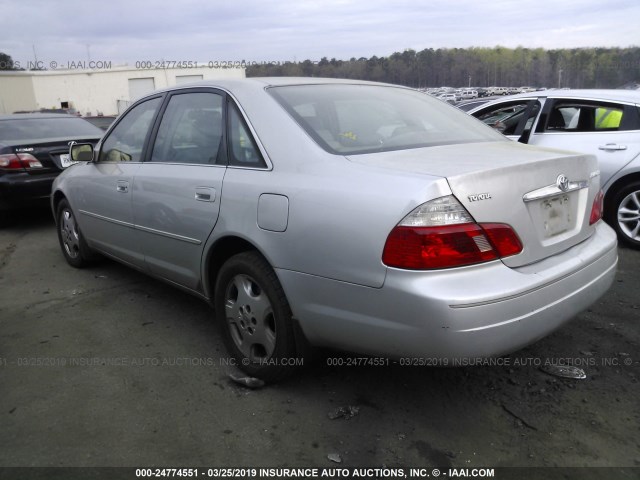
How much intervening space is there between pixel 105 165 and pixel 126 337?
144cm

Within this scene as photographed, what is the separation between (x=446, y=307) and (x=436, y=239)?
0.26 m

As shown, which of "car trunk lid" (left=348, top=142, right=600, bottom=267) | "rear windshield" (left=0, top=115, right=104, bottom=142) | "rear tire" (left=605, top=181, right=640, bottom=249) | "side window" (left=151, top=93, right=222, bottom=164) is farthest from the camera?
"rear windshield" (left=0, top=115, right=104, bottom=142)

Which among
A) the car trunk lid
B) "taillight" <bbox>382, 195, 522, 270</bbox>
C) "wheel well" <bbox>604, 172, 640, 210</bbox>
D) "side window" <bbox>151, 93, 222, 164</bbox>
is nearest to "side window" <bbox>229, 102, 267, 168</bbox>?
"side window" <bbox>151, 93, 222, 164</bbox>

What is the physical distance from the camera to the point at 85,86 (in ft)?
153

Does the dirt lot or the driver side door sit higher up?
the driver side door

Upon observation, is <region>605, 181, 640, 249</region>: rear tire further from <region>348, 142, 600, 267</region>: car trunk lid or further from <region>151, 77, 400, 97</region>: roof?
<region>151, 77, 400, 97</region>: roof

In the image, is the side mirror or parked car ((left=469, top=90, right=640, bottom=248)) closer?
the side mirror

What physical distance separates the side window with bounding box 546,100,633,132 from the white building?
134ft

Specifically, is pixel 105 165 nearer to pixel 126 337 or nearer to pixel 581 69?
pixel 126 337

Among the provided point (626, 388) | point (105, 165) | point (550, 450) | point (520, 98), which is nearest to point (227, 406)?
point (550, 450)

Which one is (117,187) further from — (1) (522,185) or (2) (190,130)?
(1) (522,185)

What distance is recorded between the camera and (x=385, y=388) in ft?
9.10

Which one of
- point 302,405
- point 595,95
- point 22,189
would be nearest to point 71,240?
point 22,189

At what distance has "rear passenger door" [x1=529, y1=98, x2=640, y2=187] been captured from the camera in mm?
4977
